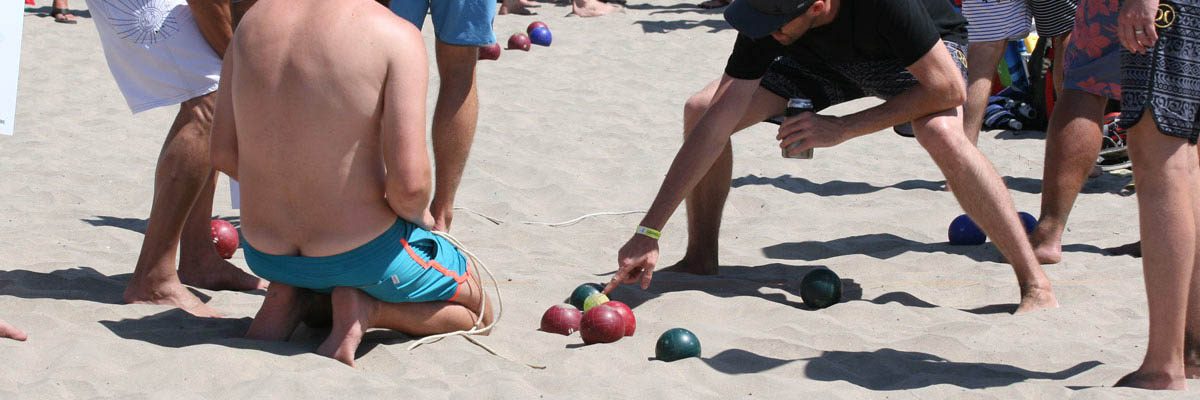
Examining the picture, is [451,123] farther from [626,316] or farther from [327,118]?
[327,118]

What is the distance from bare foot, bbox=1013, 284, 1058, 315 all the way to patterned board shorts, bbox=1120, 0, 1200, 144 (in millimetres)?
1320

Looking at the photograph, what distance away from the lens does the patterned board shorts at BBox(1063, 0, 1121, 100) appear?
15.0ft

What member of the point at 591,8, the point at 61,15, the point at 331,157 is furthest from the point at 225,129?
the point at 591,8

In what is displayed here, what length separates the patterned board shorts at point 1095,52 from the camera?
4.56m

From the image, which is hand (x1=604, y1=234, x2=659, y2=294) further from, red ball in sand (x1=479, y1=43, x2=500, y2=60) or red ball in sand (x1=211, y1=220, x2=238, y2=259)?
red ball in sand (x1=479, y1=43, x2=500, y2=60)

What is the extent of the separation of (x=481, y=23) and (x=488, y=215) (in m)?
1.38

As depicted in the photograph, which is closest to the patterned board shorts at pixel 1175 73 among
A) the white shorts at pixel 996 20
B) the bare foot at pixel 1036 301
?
the bare foot at pixel 1036 301

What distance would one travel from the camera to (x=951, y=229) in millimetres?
5602

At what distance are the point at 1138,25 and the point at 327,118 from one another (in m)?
2.02

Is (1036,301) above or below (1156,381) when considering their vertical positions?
below

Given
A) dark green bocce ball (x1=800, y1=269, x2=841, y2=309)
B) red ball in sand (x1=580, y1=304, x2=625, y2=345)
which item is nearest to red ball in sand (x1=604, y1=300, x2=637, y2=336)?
red ball in sand (x1=580, y1=304, x2=625, y2=345)

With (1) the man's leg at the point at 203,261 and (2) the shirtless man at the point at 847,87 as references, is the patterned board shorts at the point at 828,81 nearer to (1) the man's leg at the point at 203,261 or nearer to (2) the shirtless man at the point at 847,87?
(2) the shirtless man at the point at 847,87

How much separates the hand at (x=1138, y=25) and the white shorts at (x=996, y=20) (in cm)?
→ 336

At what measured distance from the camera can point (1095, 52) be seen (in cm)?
472
